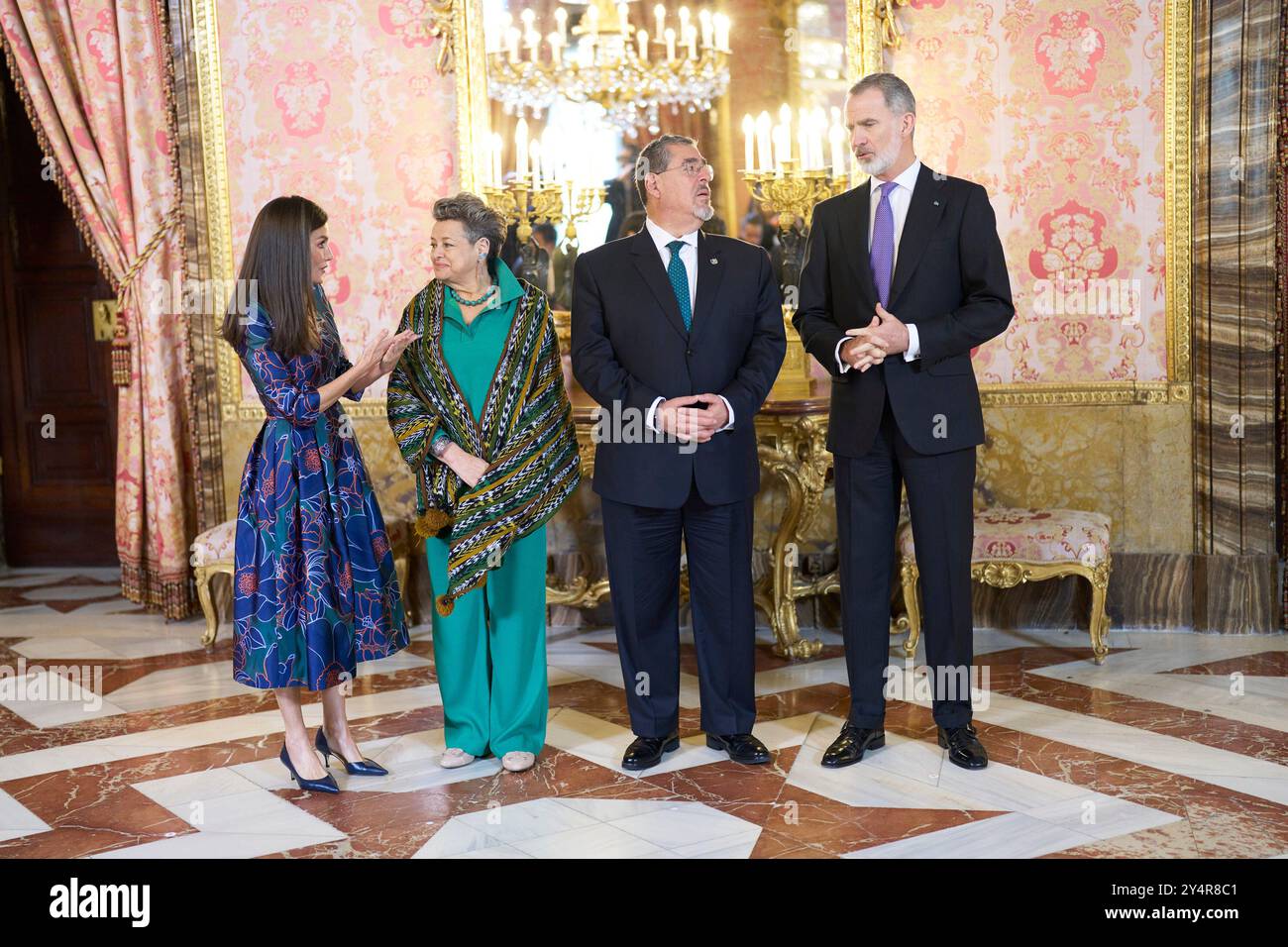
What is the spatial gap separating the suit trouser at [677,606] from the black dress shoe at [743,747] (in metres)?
0.02

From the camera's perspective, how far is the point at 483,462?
11.6ft

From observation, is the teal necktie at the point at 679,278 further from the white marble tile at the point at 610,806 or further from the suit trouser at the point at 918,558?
the white marble tile at the point at 610,806

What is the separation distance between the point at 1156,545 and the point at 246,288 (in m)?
3.77

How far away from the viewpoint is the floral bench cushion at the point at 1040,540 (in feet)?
15.6

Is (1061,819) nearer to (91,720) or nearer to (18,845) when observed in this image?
(18,845)

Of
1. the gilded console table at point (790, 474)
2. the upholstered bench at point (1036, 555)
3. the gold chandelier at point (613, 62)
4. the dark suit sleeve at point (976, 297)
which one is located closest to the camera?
the dark suit sleeve at point (976, 297)

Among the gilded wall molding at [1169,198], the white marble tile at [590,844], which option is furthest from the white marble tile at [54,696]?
the gilded wall molding at [1169,198]

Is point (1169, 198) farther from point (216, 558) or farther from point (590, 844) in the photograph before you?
point (216, 558)

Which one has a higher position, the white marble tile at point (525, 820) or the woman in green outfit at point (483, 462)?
the woman in green outfit at point (483, 462)

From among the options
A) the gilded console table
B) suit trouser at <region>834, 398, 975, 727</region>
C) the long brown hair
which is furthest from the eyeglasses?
the gilded console table

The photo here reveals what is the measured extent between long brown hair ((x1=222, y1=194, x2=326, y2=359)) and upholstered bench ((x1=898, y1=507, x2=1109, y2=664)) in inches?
96.7

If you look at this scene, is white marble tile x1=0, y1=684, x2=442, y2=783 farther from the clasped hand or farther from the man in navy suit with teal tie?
the clasped hand

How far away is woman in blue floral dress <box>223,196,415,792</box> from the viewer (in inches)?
130

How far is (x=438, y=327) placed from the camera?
11.6 ft
